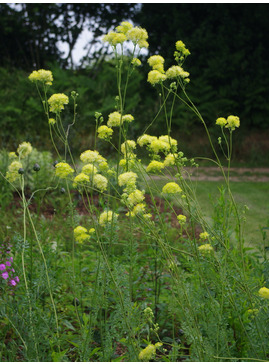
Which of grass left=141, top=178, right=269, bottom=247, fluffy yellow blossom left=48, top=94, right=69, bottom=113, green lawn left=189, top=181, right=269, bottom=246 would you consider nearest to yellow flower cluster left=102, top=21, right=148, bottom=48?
fluffy yellow blossom left=48, top=94, right=69, bottom=113

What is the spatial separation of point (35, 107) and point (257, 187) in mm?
4686

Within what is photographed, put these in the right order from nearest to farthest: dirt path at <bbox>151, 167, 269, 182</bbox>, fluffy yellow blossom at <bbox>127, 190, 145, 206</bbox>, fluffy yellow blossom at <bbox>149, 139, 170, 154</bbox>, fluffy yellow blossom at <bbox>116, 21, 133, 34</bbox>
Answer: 1. fluffy yellow blossom at <bbox>127, 190, 145, 206</bbox>
2. fluffy yellow blossom at <bbox>149, 139, 170, 154</bbox>
3. fluffy yellow blossom at <bbox>116, 21, 133, 34</bbox>
4. dirt path at <bbox>151, 167, 269, 182</bbox>

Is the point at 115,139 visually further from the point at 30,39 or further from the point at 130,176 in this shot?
the point at 130,176

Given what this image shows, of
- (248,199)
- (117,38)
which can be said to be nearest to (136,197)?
(117,38)

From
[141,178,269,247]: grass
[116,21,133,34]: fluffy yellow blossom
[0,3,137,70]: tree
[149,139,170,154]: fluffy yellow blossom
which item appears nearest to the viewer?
[149,139,170,154]: fluffy yellow blossom

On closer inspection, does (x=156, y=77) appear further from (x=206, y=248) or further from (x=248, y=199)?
(x=248, y=199)

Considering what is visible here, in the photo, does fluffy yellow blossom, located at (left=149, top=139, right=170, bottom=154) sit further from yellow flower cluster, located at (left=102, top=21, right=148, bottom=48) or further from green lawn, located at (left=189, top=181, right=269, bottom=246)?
green lawn, located at (left=189, top=181, right=269, bottom=246)

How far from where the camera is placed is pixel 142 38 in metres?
1.81

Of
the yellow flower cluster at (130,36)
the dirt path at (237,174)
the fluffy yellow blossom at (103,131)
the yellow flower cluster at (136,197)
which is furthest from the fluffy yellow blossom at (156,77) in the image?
the dirt path at (237,174)

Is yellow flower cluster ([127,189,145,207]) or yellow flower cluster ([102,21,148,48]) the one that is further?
yellow flower cluster ([102,21,148,48])

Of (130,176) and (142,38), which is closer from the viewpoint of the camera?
(130,176)

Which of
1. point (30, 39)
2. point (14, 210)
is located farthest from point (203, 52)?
point (14, 210)

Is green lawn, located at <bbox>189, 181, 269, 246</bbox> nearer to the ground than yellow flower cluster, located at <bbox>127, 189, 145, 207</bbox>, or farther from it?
nearer to the ground

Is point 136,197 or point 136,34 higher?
point 136,34
